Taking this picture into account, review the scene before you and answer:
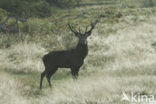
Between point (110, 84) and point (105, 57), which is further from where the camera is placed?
point (105, 57)

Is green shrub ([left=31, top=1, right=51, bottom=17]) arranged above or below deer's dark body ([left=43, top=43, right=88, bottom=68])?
below

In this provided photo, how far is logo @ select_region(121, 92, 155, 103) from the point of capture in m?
5.82

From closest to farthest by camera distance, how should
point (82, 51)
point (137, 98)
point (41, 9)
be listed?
point (137, 98)
point (82, 51)
point (41, 9)

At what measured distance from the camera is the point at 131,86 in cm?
686

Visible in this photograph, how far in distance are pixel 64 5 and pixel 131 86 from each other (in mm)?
48140

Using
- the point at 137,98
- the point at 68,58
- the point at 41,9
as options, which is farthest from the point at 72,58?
the point at 41,9

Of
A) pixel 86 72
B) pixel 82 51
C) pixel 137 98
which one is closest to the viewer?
pixel 137 98

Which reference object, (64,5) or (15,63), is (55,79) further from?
(64,5)

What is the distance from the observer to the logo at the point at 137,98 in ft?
19.1

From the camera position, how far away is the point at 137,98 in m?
6.06

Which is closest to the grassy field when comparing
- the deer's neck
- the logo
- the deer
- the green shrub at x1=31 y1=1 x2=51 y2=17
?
the logo

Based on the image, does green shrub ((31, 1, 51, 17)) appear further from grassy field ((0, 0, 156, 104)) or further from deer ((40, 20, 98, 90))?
deer ((40, 20, 98, 90))

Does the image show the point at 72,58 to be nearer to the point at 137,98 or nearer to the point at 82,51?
the point at 82,51

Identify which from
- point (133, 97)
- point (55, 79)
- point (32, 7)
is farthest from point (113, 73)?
point (32, 7)
